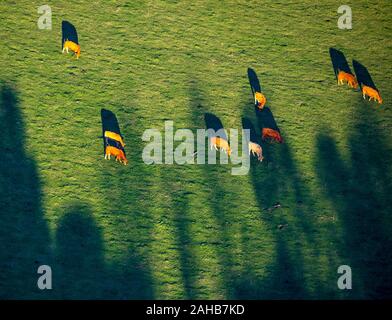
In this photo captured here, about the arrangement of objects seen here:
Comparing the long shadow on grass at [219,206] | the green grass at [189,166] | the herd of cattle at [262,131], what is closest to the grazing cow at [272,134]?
the herd of cattle at [262,131]

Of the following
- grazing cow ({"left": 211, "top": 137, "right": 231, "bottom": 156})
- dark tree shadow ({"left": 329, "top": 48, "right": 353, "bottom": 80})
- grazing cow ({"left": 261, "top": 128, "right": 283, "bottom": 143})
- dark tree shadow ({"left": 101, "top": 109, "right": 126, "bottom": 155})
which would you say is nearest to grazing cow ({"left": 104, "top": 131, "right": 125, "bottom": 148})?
dark tree shadow ({"left": 101, "top": 109, "right": 126, "bottom": 155})

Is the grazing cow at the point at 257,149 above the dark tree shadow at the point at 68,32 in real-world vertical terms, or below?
below

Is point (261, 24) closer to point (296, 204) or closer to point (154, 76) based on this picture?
point (154, 76)

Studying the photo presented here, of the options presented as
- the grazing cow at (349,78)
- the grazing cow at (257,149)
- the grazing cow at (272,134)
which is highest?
the grazing cow at (349,78)

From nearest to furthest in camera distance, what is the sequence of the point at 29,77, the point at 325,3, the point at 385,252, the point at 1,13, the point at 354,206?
the point at 385,252 < the point at 354,206 < the point at 29,77 < the point at 1,13 < the point at 325,3

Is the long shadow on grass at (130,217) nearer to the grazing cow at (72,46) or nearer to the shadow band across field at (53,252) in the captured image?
the shadow band across field at (53,252)

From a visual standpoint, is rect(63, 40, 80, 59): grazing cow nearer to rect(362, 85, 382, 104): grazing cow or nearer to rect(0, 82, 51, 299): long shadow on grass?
rect(0, 82, 51, 299): long shadow on grass

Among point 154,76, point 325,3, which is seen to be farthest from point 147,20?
point 325,3
